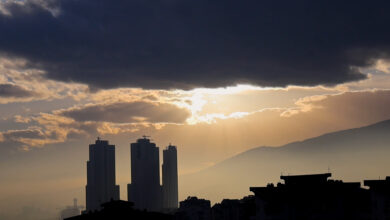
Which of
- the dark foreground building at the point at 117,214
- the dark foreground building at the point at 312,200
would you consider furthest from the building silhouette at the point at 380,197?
the dark foreground building at the point at 117,214

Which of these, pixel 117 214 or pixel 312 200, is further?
pixel 117 214

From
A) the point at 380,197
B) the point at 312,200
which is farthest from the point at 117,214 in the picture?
the point at 380,197

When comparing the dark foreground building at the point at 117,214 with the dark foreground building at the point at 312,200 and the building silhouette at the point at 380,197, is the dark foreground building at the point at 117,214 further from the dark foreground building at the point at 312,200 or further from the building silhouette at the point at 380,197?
the building silhouette at the point at 380,197

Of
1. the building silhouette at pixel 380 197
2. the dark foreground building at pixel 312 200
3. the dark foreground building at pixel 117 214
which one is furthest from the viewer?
the dark foreground building at pixel 117 214

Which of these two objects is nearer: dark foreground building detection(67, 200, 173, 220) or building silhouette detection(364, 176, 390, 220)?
building silhouette detection(364, 176, 390, 220)

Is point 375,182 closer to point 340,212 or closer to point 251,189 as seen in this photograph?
point 340,212

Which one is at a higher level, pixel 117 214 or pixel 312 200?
pixel 312 200

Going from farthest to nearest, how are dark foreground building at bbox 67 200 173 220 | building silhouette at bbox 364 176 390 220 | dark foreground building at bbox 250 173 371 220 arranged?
dark foreground building at bbox 67 200 173 220 < dark foreground building at bbox 250 173 371 220 < building silhouette at bbox 364 176 390 220

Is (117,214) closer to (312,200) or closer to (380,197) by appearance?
(312,200)

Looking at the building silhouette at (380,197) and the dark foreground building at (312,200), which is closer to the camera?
the building silhouette at (380,197)

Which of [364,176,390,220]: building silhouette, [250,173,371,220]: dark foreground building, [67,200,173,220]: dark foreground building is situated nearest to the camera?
[364,176,390,220]: building silhouette

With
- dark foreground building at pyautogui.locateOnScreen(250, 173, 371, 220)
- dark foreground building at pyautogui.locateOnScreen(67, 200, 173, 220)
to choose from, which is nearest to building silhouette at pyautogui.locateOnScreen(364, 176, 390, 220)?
dark foreground building at pyautogui.locateOnScreen(250, 173, 371, 220)

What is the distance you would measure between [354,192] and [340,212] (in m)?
2.84

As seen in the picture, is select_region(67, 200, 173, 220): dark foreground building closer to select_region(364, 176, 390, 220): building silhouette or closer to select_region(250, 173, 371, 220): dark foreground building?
select_region(250, 173, 371, 220): dark foreground building
